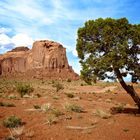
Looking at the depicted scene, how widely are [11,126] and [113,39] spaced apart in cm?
858

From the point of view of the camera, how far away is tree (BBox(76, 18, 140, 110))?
20078 mm

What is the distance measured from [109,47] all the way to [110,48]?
0.33 ft

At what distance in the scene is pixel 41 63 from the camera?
14888 cm

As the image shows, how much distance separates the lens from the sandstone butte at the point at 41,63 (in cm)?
13662

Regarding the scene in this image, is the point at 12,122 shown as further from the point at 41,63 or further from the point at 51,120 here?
the point at 41,63

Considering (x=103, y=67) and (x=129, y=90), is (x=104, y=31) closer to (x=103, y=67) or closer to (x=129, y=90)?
(x=103, y=67)

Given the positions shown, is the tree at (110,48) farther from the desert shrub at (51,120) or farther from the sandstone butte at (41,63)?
the sandstone butte at (41,63)

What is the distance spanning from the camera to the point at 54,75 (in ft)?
436

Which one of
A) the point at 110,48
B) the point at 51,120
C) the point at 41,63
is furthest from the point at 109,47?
the point at 41,63

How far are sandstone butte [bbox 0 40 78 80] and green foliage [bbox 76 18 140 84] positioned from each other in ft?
349

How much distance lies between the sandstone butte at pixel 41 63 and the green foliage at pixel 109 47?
106 meters

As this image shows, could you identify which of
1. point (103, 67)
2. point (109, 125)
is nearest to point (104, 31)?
point (103, 67)

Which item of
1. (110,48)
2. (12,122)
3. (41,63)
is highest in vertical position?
(41,63)

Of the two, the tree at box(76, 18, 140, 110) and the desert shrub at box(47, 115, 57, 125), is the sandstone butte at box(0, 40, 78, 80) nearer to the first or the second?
the tree at box(76, 18, 140, 110)
